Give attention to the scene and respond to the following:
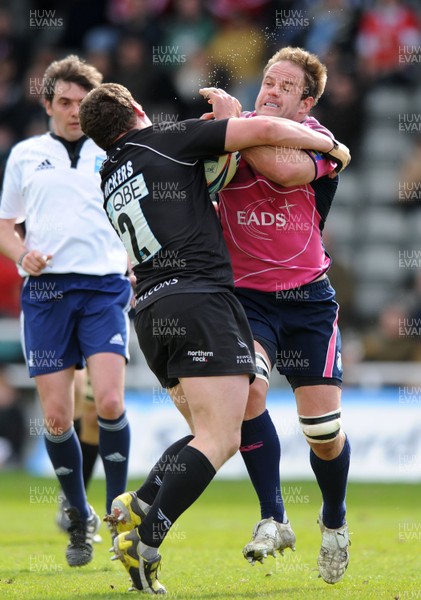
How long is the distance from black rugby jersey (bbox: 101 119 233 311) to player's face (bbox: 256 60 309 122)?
0.75 meters

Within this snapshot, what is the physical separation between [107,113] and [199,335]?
120 centimetres

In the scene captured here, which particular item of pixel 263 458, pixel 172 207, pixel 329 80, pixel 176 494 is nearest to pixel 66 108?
pixel 172 207

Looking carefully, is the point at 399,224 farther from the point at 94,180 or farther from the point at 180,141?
the point at 180,141

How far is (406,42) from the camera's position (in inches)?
664

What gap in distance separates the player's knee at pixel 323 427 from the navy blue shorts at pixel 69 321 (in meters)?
1.52

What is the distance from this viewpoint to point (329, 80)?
1611 cm

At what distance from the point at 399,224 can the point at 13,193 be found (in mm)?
10685

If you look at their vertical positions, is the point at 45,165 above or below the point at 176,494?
above

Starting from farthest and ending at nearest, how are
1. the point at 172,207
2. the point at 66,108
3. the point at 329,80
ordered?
1. the point at 329,80
2. the point at 66,108
3. the point at 172,207

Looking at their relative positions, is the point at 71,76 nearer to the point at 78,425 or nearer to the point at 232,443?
the point at 78,425

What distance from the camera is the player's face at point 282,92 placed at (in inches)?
242

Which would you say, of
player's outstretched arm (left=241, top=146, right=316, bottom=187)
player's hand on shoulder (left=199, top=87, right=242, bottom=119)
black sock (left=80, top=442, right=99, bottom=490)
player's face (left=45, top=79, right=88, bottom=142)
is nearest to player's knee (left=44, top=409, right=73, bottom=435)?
black sock (left=80, top=442, right=99, bottom=490)

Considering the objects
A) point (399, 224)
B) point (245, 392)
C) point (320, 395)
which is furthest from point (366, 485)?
point (245, 392)

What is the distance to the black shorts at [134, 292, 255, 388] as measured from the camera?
17.6ft
